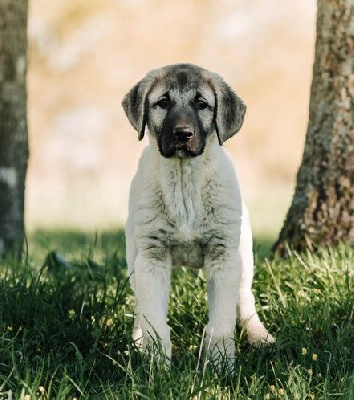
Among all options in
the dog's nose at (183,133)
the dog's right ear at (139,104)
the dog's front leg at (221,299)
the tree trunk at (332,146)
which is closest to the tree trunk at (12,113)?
the tree trunk at (332,146)

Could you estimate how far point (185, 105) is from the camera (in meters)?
4.04

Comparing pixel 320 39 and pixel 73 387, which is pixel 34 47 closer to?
pixel 320 39

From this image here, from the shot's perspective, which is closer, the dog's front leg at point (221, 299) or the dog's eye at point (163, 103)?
the dog's front leg at point (221, 299)

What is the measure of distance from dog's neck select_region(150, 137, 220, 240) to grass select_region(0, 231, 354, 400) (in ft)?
1.66

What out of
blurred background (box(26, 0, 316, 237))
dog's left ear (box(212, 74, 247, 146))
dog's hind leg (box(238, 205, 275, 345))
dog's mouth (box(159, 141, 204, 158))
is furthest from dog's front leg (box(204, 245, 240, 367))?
blurred background (box(26, 0, 316, 237))

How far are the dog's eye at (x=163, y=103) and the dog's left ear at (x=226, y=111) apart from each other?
10.5 inches

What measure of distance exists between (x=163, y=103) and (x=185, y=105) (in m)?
0.16

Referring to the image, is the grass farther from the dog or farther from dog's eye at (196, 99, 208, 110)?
dog's eye at (196, 99, 208, 110)

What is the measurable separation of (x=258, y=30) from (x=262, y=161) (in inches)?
131

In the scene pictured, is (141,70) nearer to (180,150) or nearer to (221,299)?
(180,150)

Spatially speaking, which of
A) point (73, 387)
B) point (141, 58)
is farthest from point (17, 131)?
point (141, 58)

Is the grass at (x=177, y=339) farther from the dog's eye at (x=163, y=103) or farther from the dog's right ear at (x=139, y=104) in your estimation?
the dog's eye at (x=163, y=103)

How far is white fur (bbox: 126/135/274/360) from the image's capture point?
3.94 metres

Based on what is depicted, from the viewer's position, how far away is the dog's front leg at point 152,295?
3852 mm
